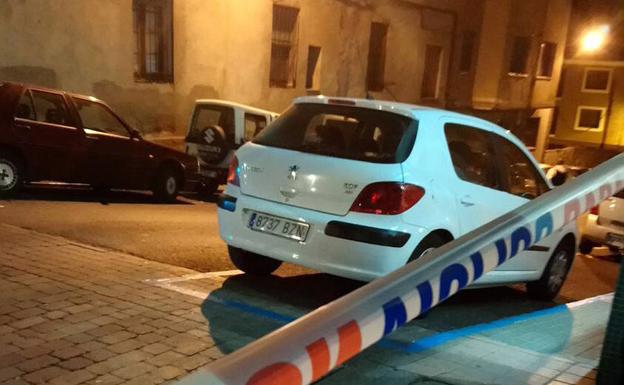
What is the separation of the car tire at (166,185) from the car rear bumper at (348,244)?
6.29 meters

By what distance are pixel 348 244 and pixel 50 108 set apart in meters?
6.67

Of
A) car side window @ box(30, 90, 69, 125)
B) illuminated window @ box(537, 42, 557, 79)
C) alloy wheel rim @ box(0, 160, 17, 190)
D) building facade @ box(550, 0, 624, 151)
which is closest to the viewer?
alloy wheel rim @ box(0, 160, 17, 190)

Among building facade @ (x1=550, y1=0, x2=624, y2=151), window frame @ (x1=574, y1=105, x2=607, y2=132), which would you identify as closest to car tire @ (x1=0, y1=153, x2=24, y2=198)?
building facade @ (x1=550, y1=0, x2=624, y2=151)

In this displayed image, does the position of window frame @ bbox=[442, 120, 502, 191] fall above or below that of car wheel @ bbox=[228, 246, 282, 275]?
above

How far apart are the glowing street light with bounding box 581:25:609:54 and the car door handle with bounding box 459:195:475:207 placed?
22920 mm

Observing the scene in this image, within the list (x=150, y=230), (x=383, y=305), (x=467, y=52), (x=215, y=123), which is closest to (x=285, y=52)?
(x=215, y=123)

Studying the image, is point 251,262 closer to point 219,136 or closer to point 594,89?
point 219,136

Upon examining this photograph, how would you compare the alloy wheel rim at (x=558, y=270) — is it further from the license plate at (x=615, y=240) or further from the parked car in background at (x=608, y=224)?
the license plate at (x=615, y=240)

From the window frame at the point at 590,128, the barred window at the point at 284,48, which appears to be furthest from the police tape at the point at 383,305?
the window frame at the point at 590,128

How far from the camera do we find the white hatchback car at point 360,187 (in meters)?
4.55

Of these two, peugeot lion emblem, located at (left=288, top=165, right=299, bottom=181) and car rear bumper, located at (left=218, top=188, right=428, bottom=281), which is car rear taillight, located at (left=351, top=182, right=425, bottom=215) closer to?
car rear bumper, located at (left=218, top=188, right=428, bottom=281)

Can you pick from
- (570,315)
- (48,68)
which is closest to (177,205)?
(48,68)

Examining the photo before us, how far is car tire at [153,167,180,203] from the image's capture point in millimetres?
10703

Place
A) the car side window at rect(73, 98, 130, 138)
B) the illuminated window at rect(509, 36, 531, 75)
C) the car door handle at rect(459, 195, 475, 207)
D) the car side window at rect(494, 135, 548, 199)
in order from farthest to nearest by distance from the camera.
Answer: the illuminated window at rect(509, 36, 531, 75) < the car side window at rect(73, 98, 130, 138) < the car side window at rect(494, 135, 548, 199) < the car door handle at rect(459, 195, 475, 207)
